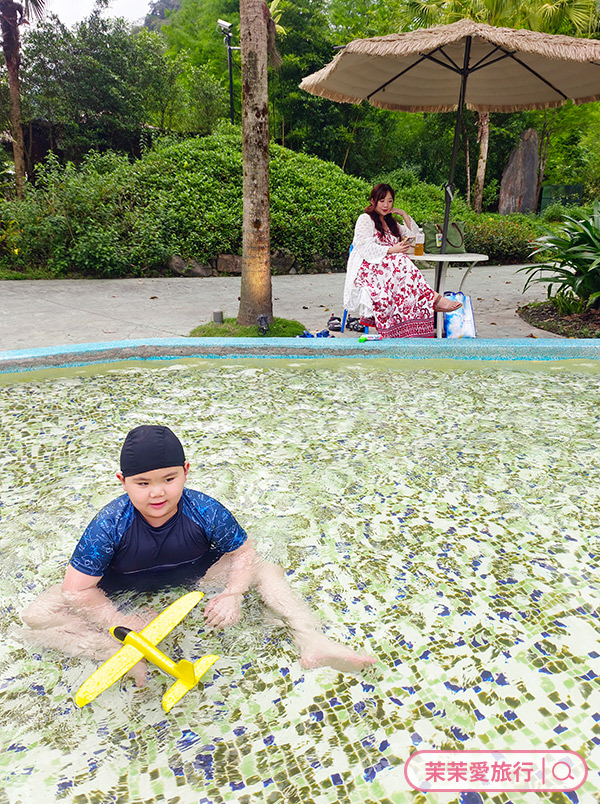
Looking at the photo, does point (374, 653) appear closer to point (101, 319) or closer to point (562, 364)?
point (562, 364)

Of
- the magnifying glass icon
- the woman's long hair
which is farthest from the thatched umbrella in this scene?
the magnifying glass icon

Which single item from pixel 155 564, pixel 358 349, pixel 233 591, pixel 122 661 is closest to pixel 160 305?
pixel 358 349

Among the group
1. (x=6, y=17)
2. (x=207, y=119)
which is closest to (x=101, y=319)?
(x=6, y=17)

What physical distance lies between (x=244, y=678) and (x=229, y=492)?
1430mm

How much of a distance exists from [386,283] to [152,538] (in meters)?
4.25

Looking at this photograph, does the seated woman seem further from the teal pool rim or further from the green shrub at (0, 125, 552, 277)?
the green shrub at (0, 125, 552, 277)

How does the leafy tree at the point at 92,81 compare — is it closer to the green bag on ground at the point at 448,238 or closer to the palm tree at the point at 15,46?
the palm tree at the point at 15,46

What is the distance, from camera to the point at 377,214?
6047 mm

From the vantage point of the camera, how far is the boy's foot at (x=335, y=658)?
213 centimetres

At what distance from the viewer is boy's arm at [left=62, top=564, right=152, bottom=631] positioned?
88.4 inches

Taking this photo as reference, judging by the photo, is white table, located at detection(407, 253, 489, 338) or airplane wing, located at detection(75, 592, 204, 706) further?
white table, located at detection(407, 253, 489, 338)

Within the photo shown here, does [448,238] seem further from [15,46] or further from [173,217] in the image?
[15,46]

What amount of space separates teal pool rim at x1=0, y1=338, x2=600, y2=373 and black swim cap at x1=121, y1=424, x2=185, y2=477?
12.1 feet

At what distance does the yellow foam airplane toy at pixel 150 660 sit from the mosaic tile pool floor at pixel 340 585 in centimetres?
12
